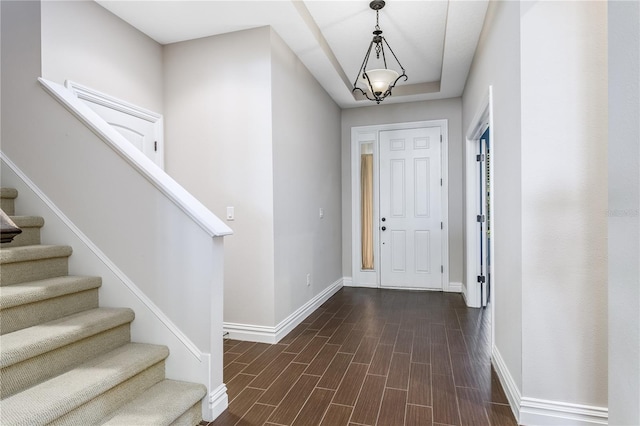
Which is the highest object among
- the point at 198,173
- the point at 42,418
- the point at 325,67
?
the point at 325,67

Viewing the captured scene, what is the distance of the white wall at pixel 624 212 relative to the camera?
3.11ft

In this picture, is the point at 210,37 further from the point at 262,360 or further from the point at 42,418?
the point at 42,418

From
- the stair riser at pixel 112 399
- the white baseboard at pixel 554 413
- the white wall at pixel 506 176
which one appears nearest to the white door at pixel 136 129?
the stair riser at pixel 112 399

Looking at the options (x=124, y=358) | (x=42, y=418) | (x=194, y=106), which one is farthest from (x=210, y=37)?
(x=42, y=418)

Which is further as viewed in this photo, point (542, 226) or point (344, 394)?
point (344, 394)

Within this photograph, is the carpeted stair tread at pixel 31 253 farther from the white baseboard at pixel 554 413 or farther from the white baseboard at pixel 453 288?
the white baseboard at pixel 453 288

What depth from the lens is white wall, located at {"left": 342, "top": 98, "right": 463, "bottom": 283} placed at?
200 inches

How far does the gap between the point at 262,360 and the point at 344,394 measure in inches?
32.7

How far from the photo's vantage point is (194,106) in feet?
11.4

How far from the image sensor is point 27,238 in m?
2.30

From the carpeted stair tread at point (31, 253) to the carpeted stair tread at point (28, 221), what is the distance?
206mm

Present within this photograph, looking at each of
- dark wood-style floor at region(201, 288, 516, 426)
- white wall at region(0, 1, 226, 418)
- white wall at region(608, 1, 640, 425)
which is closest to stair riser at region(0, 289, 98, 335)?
white wall at region(0, 1, 226, 418)

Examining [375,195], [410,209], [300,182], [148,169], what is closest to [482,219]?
[410,209]

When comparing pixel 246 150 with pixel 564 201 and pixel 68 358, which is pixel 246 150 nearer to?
pixel 68 358
